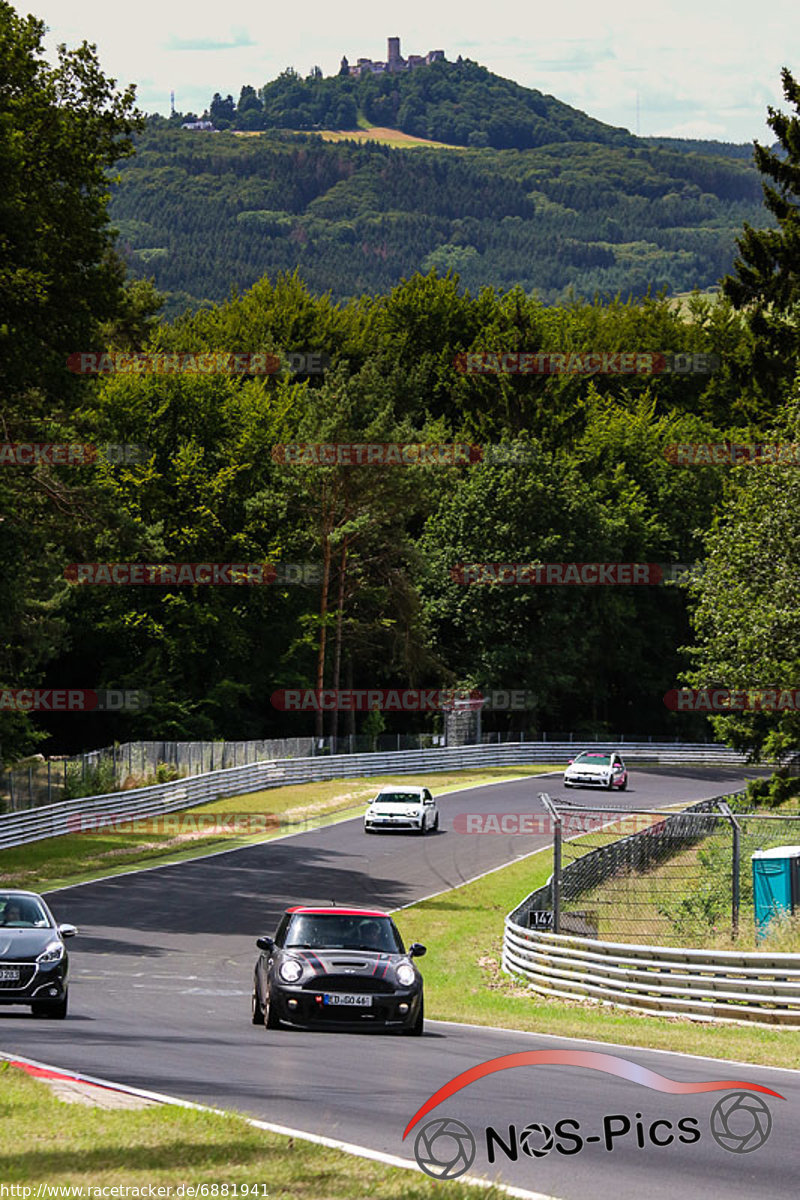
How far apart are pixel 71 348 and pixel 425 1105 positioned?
2931 cm

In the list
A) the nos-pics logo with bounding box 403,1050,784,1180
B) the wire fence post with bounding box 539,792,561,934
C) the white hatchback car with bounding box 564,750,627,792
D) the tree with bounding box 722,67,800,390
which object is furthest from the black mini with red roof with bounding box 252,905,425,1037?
the white hatchback car with bounding box 564,750,627,792

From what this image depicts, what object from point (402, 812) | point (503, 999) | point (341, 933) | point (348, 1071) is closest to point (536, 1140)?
point (348, 1071)

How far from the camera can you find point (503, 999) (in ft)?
72.6

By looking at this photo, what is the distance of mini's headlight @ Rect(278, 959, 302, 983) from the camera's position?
51.9ft

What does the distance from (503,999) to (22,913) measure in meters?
7.91

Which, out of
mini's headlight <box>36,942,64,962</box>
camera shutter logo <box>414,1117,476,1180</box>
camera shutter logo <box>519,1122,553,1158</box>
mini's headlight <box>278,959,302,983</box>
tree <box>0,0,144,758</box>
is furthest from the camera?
tree <box>0,0,144,758</box>

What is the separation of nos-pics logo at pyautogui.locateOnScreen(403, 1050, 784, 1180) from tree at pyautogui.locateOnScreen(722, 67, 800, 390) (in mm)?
43258

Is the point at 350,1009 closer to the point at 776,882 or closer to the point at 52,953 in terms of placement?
the point at 52,953

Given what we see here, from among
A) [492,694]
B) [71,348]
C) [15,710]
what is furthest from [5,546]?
[492,694]

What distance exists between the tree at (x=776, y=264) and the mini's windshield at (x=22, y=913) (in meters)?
39.4

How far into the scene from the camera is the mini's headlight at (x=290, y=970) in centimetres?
1583

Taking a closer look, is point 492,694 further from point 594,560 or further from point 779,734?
point 779,734

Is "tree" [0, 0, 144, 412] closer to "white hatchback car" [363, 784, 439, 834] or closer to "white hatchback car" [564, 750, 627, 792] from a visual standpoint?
"white hatchback car" [363, 784, 439, 834]

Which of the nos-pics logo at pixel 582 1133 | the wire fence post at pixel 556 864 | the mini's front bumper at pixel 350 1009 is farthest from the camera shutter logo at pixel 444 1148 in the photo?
the wire fence post at pixel 556 864
